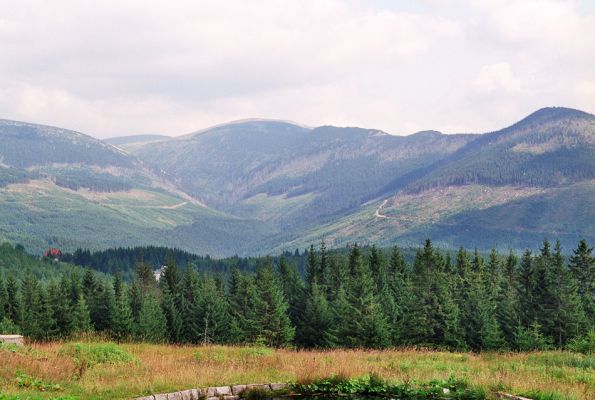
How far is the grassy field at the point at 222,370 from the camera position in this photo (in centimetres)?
2408

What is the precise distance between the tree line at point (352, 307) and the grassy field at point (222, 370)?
11.8 metres

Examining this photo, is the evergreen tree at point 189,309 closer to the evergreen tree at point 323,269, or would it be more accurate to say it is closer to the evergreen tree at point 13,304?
the evergreen tree at point 323,269

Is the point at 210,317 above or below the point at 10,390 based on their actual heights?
below

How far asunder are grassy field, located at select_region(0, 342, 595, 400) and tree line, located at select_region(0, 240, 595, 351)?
11.8m

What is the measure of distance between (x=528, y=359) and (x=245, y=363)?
17126 mm

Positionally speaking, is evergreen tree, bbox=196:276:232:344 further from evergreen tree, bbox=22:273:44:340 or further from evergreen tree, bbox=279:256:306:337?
evergreen tree, bbox=22:273:44:340

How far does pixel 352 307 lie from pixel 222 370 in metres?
32.6

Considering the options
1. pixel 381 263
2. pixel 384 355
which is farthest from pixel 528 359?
pixel 381 263

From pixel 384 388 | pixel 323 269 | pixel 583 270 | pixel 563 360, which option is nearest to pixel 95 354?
pixel 384 388

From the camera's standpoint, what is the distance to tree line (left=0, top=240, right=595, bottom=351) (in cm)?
6309

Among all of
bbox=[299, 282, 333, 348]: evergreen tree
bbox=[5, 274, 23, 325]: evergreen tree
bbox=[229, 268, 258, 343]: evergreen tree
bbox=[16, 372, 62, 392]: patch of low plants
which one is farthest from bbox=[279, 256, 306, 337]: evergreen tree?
bbox=[16, 372, 62, 392]: patch of low plants

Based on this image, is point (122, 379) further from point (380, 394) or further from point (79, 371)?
point (380, 394)

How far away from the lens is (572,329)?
7269cm

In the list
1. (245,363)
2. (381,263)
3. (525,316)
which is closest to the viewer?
(245,363)
